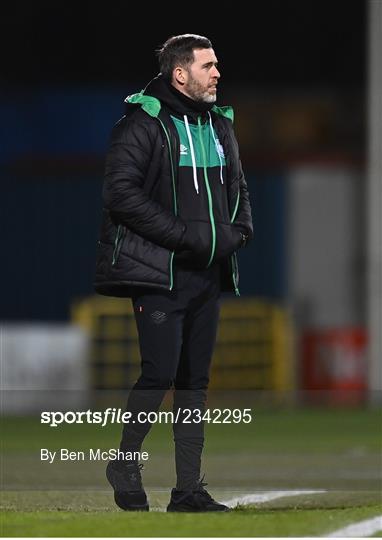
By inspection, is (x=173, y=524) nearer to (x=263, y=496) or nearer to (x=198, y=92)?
(x=263, y=496)

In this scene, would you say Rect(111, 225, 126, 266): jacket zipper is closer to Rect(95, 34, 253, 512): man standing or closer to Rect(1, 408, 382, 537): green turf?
Rect(95, 34, 253, 512): man standing

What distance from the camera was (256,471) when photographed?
10.1 meters

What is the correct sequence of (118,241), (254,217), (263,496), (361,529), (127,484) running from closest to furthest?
(361,529) < (118,241) < (127,484) < (263,496) < (254,217)

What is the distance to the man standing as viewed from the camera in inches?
250

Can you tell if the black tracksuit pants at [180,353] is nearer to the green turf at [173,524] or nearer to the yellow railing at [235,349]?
the green turf at [173,524]

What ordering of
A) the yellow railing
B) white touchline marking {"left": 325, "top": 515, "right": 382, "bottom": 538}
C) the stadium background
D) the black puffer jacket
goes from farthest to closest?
the yellow railing, the stadium background, the black puffer jacket, white touchline marking {"left": 325, "top": 515, "right": 382, "bottom": 538}

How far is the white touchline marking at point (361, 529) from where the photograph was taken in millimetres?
6113

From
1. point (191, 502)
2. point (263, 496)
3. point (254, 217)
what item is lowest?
point (254, 217)

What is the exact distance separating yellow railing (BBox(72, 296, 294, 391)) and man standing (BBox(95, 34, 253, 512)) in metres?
14.7

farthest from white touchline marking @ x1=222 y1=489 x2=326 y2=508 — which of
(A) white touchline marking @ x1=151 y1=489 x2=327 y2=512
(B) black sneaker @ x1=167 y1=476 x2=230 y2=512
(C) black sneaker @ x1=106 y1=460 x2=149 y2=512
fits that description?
(C) black sneaker @ x1=106 y1=460 x2=149 y2=512

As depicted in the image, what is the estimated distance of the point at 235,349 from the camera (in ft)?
72.9

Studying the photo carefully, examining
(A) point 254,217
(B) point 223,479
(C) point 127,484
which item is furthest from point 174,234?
(A) point 254,217

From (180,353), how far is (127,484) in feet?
1.84

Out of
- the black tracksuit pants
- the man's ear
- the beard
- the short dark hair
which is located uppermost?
the short dark hair
